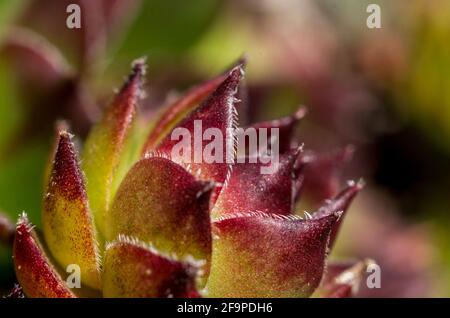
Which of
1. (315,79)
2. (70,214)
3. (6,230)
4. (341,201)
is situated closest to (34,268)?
(70,214)

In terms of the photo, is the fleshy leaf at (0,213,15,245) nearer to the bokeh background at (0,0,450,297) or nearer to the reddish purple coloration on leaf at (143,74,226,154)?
the reddish purple coloration on leaf at (143,74,226,154)

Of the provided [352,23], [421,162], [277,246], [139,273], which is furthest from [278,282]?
[352,23]

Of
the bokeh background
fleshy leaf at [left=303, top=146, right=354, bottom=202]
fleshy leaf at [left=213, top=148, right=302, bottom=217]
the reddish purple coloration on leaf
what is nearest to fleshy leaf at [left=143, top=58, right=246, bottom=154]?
the reddish purple coloration on leaf

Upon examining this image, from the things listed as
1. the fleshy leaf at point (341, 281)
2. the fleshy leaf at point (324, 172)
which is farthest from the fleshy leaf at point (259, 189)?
the fleshy leaf at point (324, 172)

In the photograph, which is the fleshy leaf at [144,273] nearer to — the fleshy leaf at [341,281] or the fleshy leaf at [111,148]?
the fleshy leaf at [111,148]
